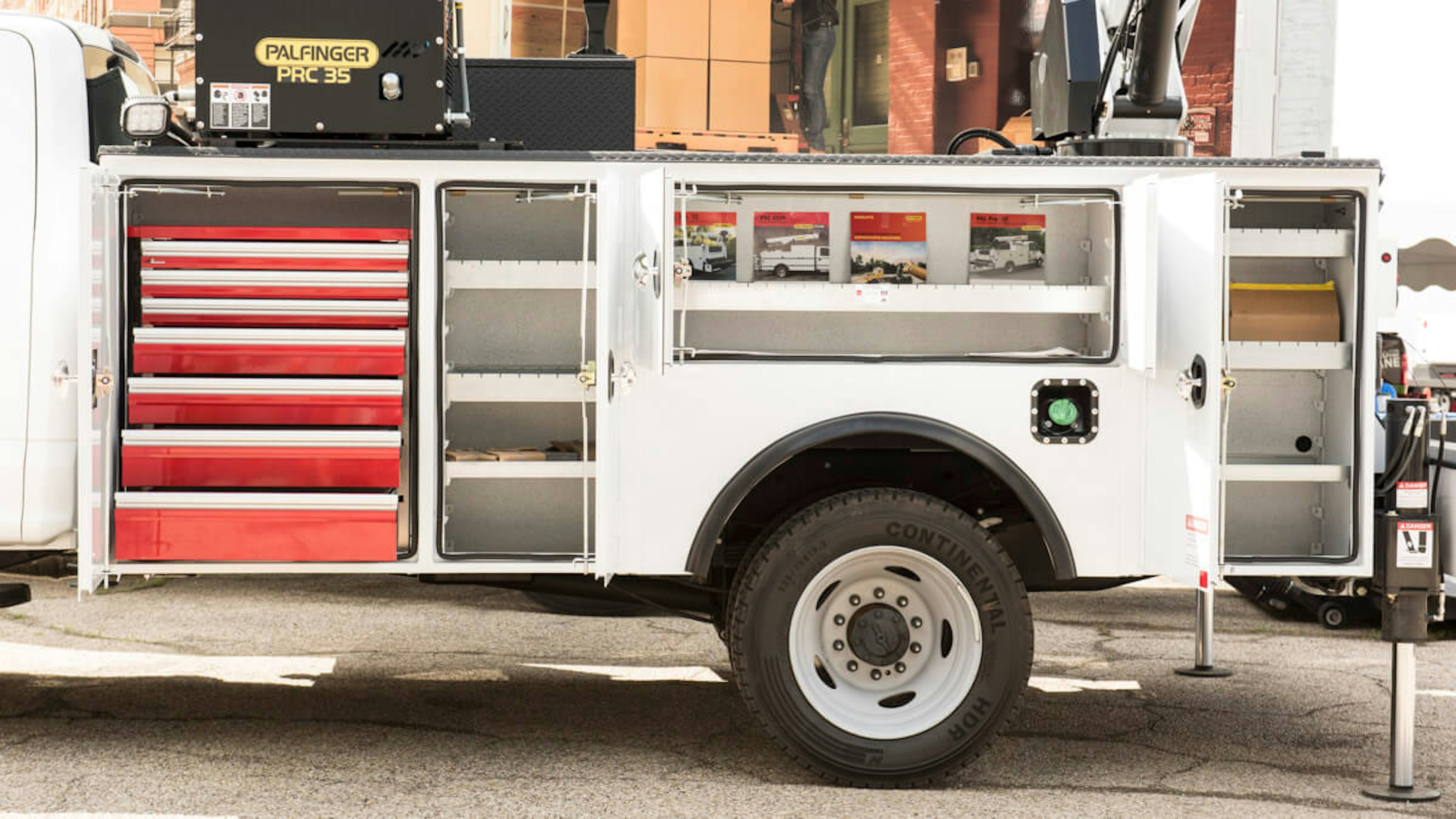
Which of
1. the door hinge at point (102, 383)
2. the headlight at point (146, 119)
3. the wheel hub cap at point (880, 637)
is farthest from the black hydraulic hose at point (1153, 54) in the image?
the door hinge at point (102, 383)

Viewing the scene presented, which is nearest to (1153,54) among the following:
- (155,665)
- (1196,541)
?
(1196,541)

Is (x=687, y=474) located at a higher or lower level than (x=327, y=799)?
higher

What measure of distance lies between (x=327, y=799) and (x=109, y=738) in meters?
1.23

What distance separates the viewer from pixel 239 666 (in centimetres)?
692

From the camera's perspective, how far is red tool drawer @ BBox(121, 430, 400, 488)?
4.89m

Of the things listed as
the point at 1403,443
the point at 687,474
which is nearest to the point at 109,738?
the point at 687,474

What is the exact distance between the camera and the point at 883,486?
17.3 ft

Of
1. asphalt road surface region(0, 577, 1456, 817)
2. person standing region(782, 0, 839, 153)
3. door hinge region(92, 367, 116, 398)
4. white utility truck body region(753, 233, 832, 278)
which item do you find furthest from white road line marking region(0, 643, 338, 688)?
person standing region(782, 0, 839, 153)

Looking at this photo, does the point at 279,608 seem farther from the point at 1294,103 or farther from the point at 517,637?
the point at 1294,103

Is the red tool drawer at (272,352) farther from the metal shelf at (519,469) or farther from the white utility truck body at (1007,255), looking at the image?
the white utility truck body at (1007,255)

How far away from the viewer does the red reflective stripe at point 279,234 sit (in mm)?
4945

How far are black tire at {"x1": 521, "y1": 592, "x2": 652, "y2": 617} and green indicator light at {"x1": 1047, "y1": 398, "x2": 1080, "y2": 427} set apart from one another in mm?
3059

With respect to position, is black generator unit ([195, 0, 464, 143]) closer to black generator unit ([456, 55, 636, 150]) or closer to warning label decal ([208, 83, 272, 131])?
warning label decal ([208, 83, 272, 131])

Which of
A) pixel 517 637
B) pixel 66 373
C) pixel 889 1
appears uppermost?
pixel 889 1
